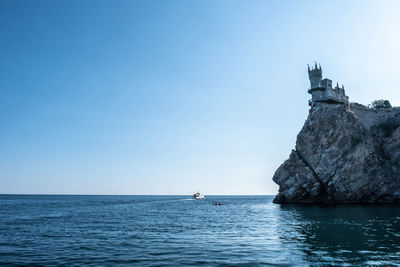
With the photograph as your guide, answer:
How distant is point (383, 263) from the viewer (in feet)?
56.6

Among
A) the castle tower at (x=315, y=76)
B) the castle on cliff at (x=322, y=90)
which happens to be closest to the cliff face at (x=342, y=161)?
the castle on cliff at (x=322, y=90)

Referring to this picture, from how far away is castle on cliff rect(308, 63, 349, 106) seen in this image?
258ft

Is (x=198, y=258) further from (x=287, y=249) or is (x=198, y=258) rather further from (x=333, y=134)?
(x=333, y=134)

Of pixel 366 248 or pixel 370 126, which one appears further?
pixel 370 126

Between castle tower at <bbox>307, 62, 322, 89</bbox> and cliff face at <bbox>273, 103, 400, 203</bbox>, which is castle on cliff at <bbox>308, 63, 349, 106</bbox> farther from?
cliff face at <bbox>273, 103, 400, 203</bbox>

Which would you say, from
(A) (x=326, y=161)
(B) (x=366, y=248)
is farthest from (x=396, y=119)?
(B) (x=366, y=248)

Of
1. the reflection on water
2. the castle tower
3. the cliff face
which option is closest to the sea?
the reflection on water

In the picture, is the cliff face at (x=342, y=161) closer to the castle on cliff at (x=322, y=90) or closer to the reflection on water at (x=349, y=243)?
the castle on cliff at (x=322, y=90)

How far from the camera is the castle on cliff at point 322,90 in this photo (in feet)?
258

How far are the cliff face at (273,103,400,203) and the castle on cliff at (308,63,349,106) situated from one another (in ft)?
7.22

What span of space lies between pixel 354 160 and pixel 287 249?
59521 mm

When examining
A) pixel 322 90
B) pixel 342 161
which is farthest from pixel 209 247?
pixel 322 90

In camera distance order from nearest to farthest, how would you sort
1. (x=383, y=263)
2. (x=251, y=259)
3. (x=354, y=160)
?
1. (x=383, y=263)
2. (x=251, y=259)
3. (x=354, y=160)

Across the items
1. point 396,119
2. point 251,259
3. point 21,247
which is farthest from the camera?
point 396,119
